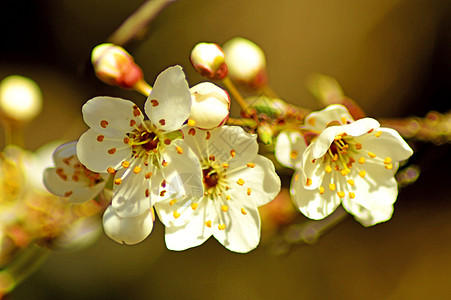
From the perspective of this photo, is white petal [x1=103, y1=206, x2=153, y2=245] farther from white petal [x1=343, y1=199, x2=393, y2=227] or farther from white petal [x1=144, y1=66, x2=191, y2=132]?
white petal [x1=343, y1=199, x2=393, y2=227]

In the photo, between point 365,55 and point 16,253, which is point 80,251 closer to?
point 16,253

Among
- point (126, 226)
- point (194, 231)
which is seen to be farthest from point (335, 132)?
point (126, 226)

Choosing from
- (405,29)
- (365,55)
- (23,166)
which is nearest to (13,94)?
(23,166)

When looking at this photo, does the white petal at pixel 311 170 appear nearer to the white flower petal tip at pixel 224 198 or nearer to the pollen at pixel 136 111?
the white flower petal tip at pixel 224 198

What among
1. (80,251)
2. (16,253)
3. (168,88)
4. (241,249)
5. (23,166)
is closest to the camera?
(168,88)

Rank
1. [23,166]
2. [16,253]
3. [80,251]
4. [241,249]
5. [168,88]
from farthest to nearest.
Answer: [80,251], [23,166], [16,253], [241,249], [168,88]

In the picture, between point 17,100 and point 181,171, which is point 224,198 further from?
point 17,100

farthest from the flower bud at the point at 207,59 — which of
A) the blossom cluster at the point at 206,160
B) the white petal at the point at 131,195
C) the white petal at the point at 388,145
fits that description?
the white petal at the point at 388,145
